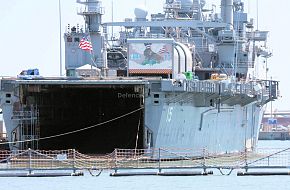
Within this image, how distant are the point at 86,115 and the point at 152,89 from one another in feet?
35.6

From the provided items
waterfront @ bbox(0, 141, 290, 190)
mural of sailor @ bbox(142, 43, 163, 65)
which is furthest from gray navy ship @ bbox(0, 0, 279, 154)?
waterfront @ bbox(0, 141, 290, 190)

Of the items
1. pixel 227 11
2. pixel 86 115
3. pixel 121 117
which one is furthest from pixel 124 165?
pixel 227 11

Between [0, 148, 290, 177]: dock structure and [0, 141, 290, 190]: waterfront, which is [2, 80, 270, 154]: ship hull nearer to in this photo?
[0, 148, 290, 177]: dock structure

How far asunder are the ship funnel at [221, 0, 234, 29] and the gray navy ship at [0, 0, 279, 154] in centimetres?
7

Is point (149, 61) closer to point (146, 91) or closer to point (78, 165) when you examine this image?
point (146, 91)

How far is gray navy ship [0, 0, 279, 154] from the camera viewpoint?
63.4 m
